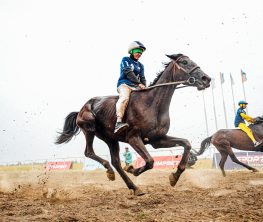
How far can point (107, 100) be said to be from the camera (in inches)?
318

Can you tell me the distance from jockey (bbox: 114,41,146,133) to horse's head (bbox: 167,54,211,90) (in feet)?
2.67

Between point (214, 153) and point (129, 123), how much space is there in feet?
48.5

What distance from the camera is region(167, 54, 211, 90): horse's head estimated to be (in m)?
6.66

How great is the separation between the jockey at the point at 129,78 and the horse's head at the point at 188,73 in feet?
2.67

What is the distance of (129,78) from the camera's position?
7.46m

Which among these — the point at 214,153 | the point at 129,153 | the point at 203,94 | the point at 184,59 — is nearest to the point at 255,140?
the point at 214,153

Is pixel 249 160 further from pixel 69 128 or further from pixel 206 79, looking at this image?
pixel 206 79

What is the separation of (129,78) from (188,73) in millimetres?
1328

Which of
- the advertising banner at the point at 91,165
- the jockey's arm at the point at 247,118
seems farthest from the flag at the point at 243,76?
the jockey's arm at the point at 247,118

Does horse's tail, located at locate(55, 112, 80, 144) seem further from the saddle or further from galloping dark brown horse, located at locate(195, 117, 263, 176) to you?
the saddle

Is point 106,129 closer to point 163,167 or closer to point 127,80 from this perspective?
point 127,80

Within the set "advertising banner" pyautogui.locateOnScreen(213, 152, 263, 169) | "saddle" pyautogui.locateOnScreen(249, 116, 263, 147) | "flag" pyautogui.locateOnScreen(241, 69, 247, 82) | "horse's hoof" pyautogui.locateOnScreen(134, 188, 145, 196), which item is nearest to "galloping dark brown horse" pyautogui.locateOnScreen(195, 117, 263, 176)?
"saddle" pyautogui.locateOnScreen(249, 116, 263, 147)

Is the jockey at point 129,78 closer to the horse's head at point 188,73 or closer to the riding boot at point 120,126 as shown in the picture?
the riding boot at point 120,126

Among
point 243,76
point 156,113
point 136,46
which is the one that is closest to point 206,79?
point 156,113
